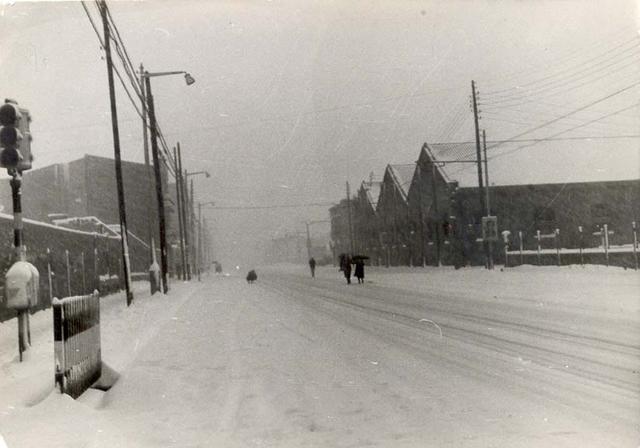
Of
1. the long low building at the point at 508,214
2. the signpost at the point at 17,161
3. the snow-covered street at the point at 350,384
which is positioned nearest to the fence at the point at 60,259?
the snow-covered street at the point at 350,384

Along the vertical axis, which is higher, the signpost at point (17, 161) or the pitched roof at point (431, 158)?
the pitched roof at point (431, 158)

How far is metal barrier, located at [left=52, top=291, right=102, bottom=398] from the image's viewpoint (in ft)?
22.6

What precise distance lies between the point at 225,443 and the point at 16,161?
5.29 m

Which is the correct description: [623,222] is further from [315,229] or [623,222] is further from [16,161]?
[315,229]

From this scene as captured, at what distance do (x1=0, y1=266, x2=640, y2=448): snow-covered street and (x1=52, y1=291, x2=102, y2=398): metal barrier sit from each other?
0.75 feet

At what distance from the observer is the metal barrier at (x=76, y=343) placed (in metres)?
6.89

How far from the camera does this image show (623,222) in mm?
42812

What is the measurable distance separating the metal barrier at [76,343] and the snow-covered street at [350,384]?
0.23 metres

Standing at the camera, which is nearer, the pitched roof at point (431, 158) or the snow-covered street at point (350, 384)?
the snow-covered street at point (350, 384)

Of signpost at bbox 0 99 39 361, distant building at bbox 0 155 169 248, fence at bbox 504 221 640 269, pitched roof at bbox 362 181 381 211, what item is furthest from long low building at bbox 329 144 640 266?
signpost at bbox 0 99 39 361

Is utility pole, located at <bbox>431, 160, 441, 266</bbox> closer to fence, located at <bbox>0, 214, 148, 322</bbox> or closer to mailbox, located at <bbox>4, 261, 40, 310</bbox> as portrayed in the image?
fence, located at <bbox>0, 214, 148, 322</bbox>

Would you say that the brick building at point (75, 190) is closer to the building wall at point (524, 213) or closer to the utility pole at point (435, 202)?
the building wall at point (524, 213)

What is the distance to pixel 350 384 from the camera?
7695 mm

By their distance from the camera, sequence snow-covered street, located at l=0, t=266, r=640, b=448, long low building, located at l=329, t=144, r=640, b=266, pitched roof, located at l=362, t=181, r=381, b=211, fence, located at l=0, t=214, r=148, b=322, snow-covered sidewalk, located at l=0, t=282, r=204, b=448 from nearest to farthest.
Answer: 1. snow-covered street, located at l=0, t=266, r=640, b=448
2. snow-covered sidewalk, located at l=0, t=282, r=204, b=448
3. fence, located at l=0, t=214, r=148, b=322
4. long low building, located at l=329, t=144, r=640, b=266
5. pitched roof, located at l=362, t=181, r=381, b=211
